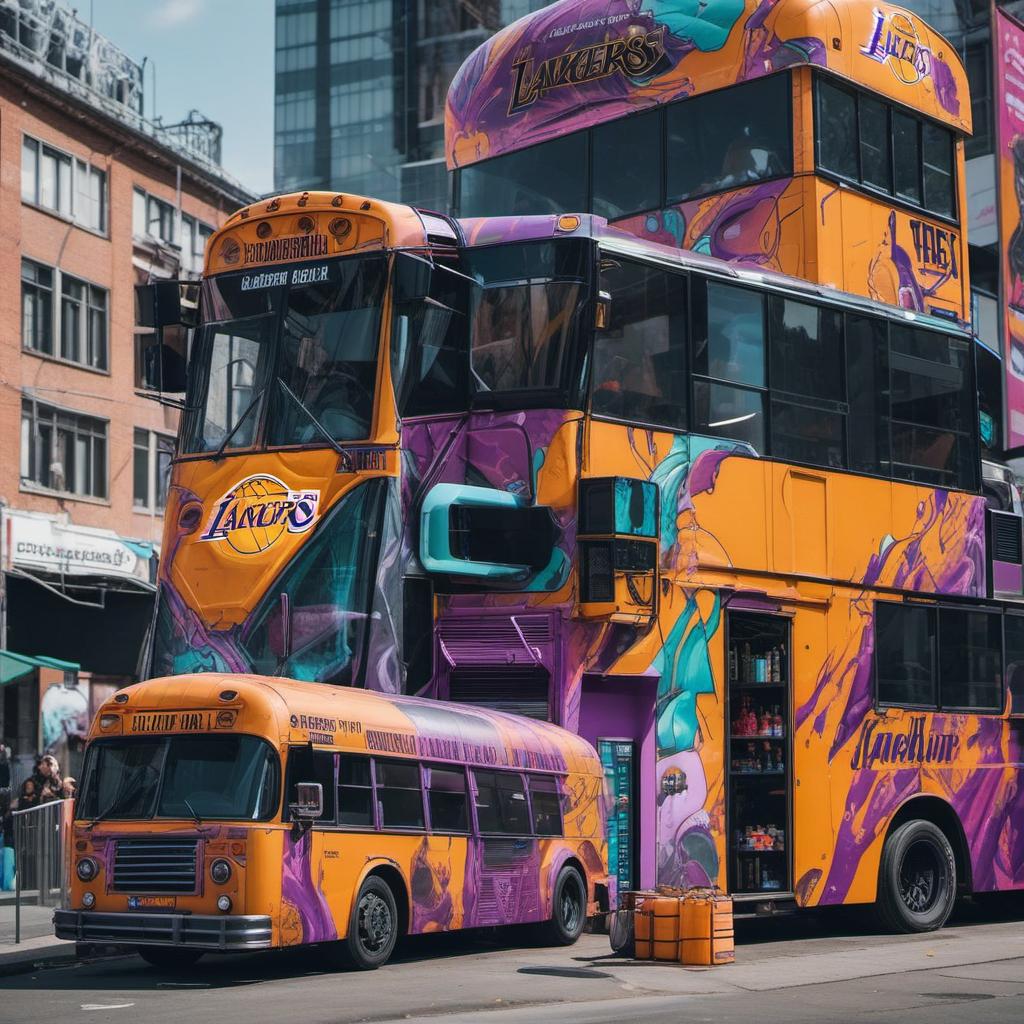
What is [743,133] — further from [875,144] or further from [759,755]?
[759,755]

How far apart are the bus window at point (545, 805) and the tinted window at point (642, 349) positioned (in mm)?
3480

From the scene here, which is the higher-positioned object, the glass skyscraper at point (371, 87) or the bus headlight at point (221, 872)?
the glass skyscraper at point (371, 87)

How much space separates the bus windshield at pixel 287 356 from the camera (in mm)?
17266

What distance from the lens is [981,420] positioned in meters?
23.2

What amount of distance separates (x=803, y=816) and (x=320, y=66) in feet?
268

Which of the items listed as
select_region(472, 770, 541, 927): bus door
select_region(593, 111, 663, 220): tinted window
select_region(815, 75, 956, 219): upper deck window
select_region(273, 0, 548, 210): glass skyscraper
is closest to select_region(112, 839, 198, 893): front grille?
select_region(472, 770, 541, 927): bus door

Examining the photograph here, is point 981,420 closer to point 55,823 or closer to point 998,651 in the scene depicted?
point 998,651

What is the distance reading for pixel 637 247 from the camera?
18469 mm

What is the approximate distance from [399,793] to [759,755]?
4.96 meters

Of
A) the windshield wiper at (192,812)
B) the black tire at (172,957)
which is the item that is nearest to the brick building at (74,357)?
the black tire at (172,957)

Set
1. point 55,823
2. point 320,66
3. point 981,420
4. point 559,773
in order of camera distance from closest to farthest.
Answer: point 559,773 < point 55,823 < point 981,420 < point 320,66

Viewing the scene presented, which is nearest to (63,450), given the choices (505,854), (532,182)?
(532,182)

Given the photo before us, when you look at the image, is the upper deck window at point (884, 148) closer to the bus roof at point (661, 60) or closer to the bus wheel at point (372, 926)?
the bus roof at point (661, 60)

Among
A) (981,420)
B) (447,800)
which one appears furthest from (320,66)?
(447,800)
